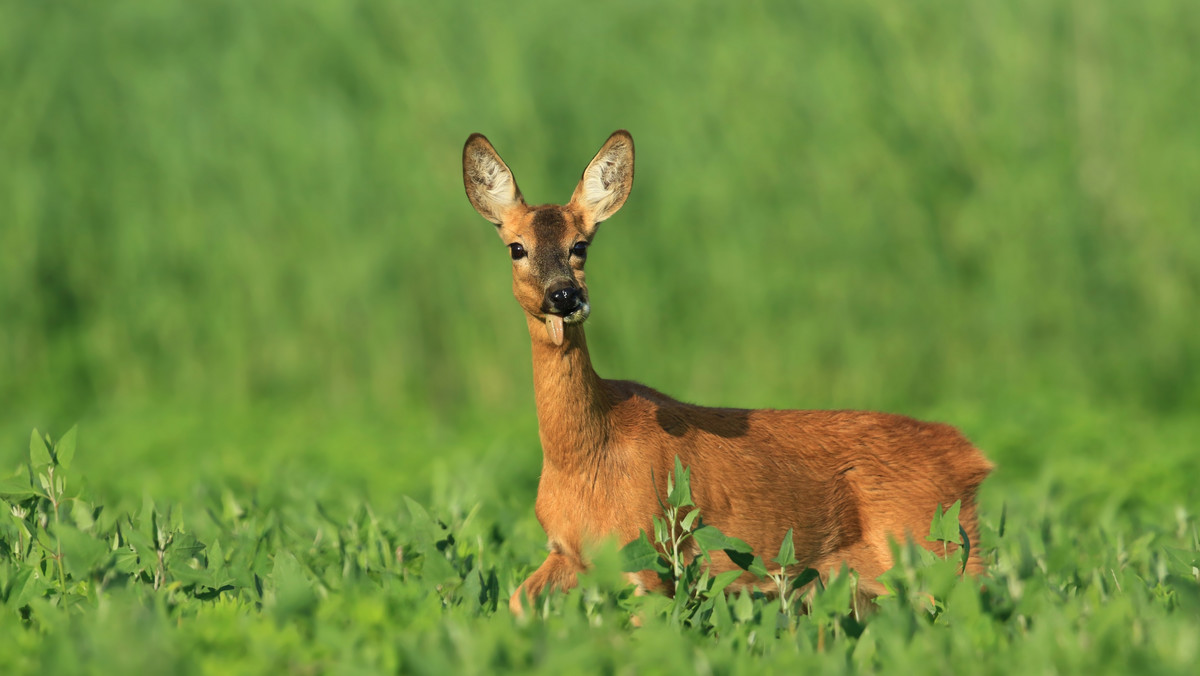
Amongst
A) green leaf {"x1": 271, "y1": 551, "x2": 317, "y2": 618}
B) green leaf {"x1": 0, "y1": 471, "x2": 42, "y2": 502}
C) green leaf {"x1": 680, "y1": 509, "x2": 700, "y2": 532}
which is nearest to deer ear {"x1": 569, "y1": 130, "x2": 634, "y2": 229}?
green leaf {"x1": 680, "y1": 509, "x2": 700, "y2": 532}

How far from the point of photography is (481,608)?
4.39 metres

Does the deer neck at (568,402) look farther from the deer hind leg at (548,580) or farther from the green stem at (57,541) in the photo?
the green stem at (57,541)

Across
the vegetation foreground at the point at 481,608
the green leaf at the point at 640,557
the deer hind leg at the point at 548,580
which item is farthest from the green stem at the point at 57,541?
the green leaf at the point at 640,557

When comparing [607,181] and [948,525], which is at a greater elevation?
[607,181]

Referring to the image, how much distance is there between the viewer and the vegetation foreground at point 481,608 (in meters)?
3.43

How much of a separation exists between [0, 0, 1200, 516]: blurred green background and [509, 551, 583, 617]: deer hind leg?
527 cm

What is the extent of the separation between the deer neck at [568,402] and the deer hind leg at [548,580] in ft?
1.10

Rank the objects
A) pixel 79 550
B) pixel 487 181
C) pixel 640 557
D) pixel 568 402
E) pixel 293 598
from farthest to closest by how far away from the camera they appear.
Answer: pixel 487 181 < pixel 568 402 < pixel 640 557 < pixel 79 550 < pixel 293 598

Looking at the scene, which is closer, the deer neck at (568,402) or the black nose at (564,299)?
the black nose at (564,299)

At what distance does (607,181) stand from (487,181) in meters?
0.47

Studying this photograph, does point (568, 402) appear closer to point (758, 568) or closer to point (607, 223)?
point (758, 568)

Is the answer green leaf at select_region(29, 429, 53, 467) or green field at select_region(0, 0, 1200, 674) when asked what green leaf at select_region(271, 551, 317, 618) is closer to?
green leaf at select_region(29, 429, 53, 467)

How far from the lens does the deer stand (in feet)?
15.2

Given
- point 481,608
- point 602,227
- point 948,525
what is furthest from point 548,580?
point 602,227
